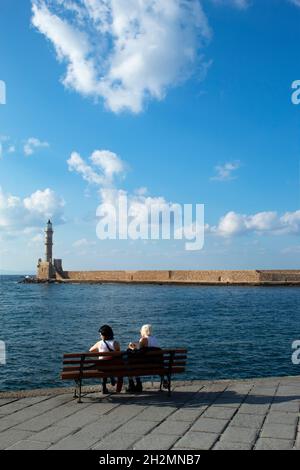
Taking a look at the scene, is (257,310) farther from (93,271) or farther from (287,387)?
(93,271)

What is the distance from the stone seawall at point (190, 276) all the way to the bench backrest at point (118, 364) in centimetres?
7840

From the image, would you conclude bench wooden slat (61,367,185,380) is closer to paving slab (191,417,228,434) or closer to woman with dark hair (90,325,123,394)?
woman with dark hair (90,325,123,394)

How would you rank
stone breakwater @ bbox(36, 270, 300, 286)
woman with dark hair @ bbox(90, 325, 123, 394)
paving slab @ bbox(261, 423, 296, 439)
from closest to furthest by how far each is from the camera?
paving slab @ bbox(261, 423, 296, 439) < woman with dark hair @ bbox(90, 325, 123, 394) < stone breakwater @ bbox(36, 270, 300, 286)

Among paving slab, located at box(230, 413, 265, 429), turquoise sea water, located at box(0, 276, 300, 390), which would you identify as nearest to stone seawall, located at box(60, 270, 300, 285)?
turquoise sea water, located at box(0, 276, 300, 390)

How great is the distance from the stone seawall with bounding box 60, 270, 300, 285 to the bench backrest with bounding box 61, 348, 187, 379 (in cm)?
7840

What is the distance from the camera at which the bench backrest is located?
694 centimetres

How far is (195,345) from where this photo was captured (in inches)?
753

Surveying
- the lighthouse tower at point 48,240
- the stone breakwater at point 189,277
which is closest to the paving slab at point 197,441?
the stone breakwater at point 189,277

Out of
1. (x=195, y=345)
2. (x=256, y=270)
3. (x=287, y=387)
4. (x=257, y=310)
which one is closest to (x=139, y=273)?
(x=256, y=270)

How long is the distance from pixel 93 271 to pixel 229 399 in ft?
334

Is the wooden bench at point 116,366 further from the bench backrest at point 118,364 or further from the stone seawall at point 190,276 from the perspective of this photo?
the stone seawall at point 190,276

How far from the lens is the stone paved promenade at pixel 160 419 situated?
500cm

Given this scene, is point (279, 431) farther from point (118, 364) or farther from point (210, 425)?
point (118, 364)

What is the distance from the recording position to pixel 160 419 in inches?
229
